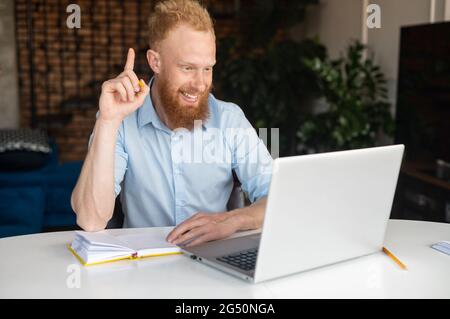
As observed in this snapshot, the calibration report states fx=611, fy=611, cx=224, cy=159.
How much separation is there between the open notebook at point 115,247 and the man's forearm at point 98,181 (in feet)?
0.30

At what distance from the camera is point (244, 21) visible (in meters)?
5.30

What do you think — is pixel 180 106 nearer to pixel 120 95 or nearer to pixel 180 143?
pixel 180 143

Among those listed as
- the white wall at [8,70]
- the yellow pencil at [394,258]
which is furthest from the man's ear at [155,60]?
the white wall at [8,70]

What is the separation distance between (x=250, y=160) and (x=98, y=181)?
55 cm

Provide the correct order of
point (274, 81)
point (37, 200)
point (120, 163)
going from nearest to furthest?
point (120, 163)
point (37, 200)
point (274, 81)

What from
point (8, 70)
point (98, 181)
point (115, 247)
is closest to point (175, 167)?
point (98, 181)

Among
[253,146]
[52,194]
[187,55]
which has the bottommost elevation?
[52,194]

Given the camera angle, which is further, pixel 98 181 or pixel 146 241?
pixel 98 181

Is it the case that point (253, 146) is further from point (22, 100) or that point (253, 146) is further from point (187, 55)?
point (22, 100)

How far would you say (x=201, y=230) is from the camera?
1.42 meters

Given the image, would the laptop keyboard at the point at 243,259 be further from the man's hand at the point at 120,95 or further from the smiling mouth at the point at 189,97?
the smiling mouth at the point at 189,97

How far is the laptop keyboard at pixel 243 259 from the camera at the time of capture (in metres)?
1.22

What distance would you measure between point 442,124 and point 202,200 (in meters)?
1.60
